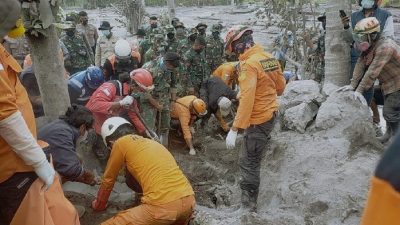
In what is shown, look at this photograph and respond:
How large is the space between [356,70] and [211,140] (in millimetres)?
2496

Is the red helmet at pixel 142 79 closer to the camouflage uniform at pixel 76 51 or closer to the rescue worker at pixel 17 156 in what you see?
the camouflage uniform at pixel 76 51

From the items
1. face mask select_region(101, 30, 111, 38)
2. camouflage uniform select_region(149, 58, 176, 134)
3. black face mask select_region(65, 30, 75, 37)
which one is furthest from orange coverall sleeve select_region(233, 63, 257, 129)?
face mask select_region(101, 30, 111, 38)

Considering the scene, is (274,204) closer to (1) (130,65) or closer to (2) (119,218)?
(2) (119,218)

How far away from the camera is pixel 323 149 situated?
4.99 metres

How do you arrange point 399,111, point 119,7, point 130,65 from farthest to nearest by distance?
point 119,7
point 130,65
point 399,111

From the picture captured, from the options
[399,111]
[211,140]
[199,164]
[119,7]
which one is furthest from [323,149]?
[119,7]

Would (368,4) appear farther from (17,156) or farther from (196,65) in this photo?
(17,156)

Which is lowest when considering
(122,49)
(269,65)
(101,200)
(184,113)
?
(101,200)

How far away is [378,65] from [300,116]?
1097 millimetres

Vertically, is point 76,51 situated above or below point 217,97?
above

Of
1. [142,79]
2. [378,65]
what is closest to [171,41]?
[142,79]

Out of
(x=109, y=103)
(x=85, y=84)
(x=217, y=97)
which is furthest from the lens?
(x=217, y=97)

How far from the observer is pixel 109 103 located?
208 inches

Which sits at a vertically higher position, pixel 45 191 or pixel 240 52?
pixel 240 52
